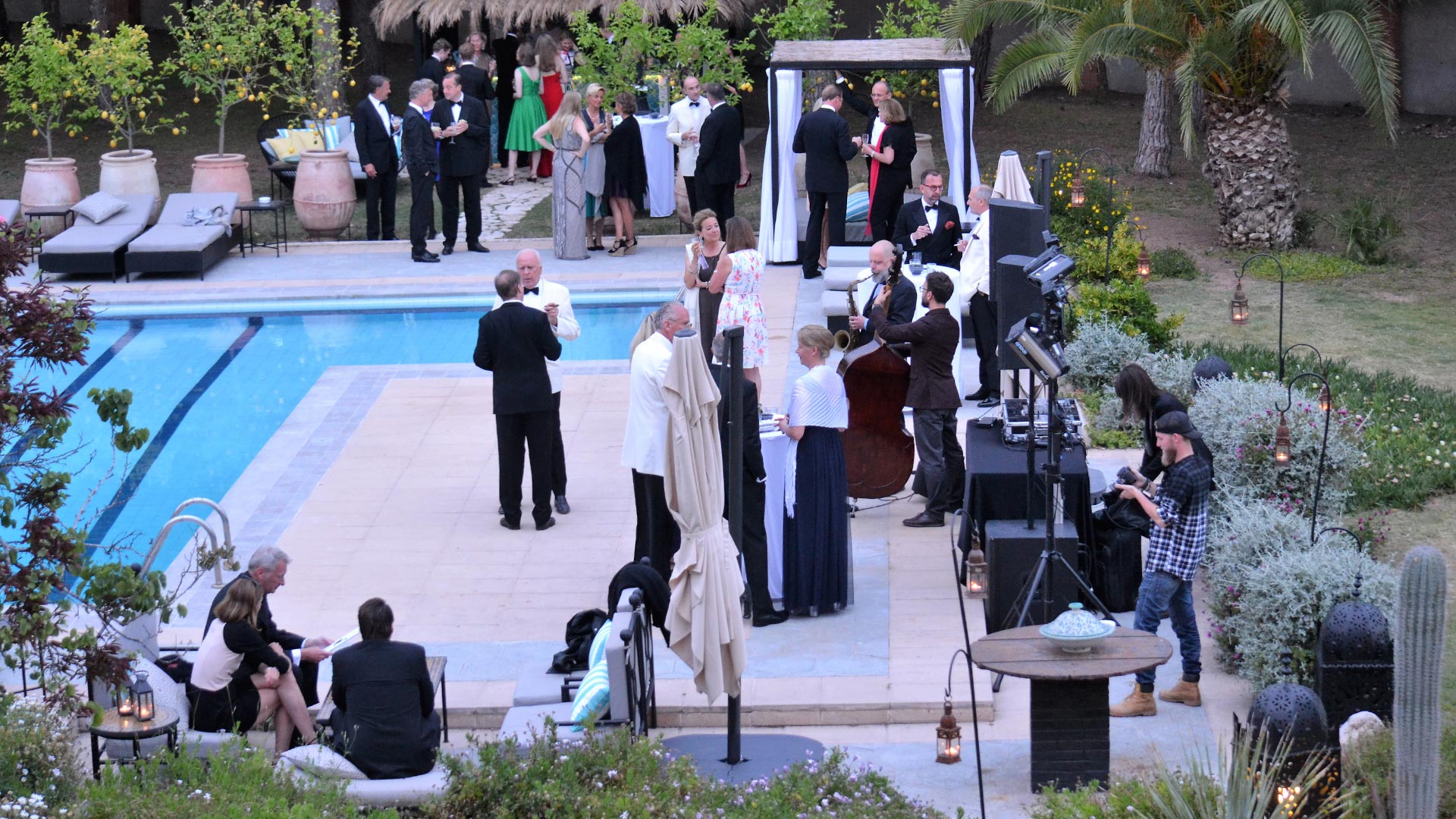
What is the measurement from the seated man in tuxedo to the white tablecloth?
37.0ft

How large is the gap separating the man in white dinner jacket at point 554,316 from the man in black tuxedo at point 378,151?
7157 millimetres

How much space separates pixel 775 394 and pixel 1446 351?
18.0 ft

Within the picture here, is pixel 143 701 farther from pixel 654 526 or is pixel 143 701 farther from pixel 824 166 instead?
pixel 824 166

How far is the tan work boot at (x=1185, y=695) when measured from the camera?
7.28 m

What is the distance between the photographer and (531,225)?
1836 centimetres

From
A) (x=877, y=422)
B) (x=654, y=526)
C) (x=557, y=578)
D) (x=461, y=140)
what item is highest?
(x=461, y=140)

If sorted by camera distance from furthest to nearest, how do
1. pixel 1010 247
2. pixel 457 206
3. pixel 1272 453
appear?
1. pixel 457 206
2. pixel 1010 247
3. pixel 1272 453

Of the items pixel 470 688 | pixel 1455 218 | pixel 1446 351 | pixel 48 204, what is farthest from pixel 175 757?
pixel 1455 218

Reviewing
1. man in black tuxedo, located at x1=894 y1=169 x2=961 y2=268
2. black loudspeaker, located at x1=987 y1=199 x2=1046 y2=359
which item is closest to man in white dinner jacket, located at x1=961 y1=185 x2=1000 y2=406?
black loudspeaker, located at x1=987 y1=199 x2=1046 y2=359

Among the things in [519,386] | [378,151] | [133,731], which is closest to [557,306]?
[519,386]

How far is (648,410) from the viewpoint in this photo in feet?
27.6

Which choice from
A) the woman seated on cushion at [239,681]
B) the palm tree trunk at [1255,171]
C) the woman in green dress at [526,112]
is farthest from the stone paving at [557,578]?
the woman in green dress at [526,112]

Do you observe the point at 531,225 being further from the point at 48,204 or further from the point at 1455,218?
the point at 1455,218

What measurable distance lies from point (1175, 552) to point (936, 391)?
2240 millimetres
